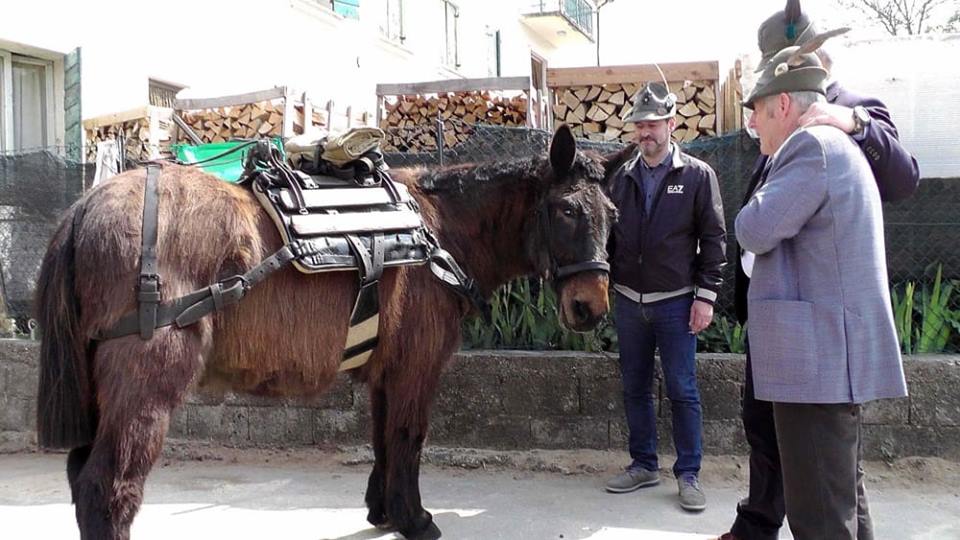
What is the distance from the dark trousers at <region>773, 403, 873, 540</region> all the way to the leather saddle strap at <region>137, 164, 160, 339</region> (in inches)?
92.2

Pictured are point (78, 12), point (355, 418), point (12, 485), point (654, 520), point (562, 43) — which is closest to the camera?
point (654, 520)

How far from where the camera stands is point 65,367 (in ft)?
9.50

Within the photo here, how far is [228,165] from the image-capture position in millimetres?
5961

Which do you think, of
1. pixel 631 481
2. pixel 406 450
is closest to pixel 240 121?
pixel 406 450

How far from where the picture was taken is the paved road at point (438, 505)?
3.99 m

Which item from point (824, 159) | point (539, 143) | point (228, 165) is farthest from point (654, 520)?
point (228, 165)

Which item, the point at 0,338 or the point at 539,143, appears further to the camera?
the point at 0,338

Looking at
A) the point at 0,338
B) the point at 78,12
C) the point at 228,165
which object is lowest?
the point at 0,338

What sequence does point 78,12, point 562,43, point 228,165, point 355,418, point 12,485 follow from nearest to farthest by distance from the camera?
point 12,485
point 355,418
point 228,165
point 78,12
point 562,43

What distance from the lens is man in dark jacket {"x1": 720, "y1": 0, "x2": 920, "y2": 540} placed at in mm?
2713

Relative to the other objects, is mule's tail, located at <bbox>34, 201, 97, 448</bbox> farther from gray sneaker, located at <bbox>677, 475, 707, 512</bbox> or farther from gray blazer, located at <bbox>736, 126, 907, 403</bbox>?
gray sneaker, located at <bbox>677, 475, 707, 512</bbox>

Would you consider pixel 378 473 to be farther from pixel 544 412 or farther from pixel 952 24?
pixel 952 24

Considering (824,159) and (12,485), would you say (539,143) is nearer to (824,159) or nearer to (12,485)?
(824,159)

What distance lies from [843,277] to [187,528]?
361 centimetres
